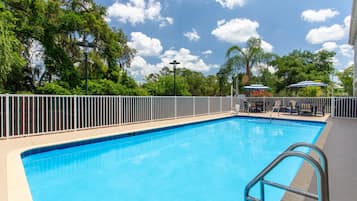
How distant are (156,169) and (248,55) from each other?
17794mm

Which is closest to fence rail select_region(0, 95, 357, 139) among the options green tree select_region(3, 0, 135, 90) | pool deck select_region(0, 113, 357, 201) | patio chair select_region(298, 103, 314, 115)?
pool deck select_region(0, 113, 357, 201)

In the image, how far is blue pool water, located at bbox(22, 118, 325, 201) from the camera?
336 centimetres

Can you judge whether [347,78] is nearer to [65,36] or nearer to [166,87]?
[166,87]

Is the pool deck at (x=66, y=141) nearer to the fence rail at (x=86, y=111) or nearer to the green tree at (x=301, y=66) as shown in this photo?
the fence rail at (x=86, y=111)

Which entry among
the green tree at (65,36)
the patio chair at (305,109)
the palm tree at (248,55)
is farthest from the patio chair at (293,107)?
the green tree at (65,36)

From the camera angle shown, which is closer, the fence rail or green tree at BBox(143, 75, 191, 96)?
the fence rail

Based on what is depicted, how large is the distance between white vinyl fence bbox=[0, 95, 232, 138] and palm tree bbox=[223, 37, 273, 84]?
11303mm

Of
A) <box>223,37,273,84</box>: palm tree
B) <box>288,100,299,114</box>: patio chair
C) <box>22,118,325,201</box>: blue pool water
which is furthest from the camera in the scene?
<box>223,37,273,84</box>: palm tree

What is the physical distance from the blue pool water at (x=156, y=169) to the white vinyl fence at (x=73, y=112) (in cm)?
147

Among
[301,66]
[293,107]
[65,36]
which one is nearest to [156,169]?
[65,36]

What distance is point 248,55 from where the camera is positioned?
65.4 feet

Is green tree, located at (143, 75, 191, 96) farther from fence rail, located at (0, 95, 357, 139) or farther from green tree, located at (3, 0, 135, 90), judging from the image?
fence rail, located at (0, 95, 357, 139)

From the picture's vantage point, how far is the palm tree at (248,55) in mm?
19812

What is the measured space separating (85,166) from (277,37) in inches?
794
